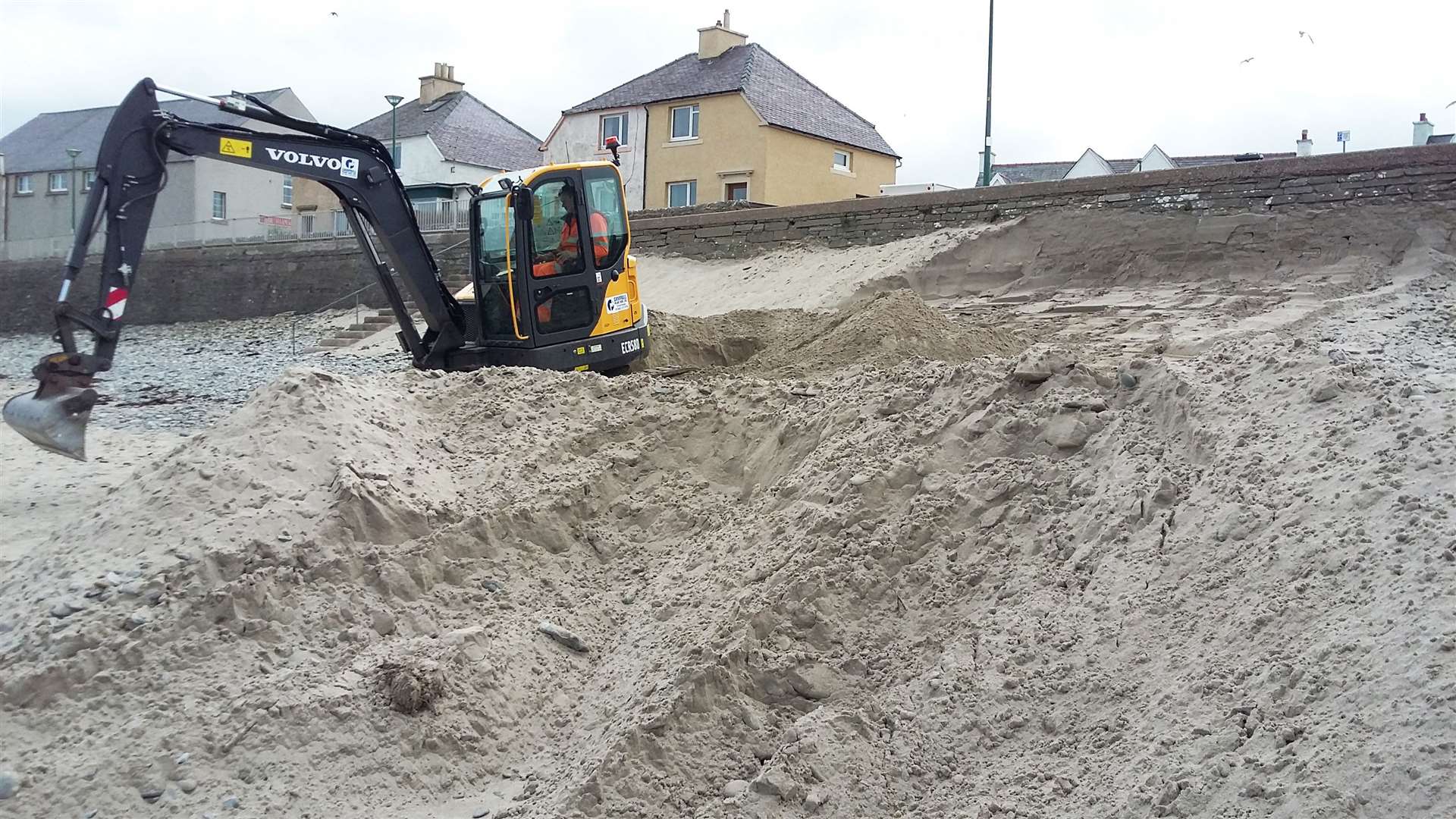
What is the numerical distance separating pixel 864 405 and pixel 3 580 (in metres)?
4.20

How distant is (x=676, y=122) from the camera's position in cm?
2838

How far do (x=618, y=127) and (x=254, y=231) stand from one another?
30.5ft

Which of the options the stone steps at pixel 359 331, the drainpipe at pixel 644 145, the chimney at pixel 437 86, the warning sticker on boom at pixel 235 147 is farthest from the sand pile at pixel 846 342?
the chimney at pixel 437 86

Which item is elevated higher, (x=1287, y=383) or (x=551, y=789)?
(x=1287, y=383)

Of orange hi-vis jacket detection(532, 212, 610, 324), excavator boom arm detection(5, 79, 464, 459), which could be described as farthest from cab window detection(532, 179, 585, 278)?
excavator boom arm detection(5, 79, 464, 459)

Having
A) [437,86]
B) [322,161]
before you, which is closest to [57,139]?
[437,86]

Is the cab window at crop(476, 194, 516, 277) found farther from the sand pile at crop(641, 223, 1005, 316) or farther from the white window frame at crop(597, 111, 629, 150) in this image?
the white window frame at crop(597, 111, 629, 150)

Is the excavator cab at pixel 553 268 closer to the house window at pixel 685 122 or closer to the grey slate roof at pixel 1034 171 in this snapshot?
the house window at pixel 685 122

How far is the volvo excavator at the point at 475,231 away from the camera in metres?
→ 7.60

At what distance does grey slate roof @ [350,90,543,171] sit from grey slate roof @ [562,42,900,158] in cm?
657

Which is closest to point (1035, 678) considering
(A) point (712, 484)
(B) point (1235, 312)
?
(A) point (712, 484)

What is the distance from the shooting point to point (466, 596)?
5270 mm

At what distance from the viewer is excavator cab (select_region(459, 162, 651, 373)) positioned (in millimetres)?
9414

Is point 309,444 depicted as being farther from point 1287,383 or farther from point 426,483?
point 1287,383
